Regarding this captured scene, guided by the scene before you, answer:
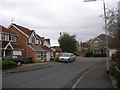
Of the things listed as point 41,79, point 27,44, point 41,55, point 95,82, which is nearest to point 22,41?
point 27,44

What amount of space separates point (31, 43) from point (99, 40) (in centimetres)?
3425

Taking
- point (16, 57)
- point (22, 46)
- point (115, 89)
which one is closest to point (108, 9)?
point (115, 89)

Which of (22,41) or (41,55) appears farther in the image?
(41,55)

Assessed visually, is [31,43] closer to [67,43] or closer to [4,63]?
[4,63]

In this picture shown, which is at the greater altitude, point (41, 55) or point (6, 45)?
point (6, 45)

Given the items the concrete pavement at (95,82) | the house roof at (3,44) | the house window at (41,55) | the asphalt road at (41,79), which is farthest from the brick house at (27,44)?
the concrete pavement at (95,82)

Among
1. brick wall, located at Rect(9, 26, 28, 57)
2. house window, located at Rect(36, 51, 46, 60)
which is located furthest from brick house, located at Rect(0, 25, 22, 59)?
house window, located at Rect(36, 51, 46, 60)

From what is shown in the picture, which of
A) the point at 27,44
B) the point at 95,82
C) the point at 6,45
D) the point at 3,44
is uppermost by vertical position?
the point at 27,44

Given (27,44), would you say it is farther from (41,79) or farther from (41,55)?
A: (41,79)

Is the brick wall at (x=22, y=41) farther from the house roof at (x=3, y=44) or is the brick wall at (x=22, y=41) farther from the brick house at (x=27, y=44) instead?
the house roof at (x=3, y=44)

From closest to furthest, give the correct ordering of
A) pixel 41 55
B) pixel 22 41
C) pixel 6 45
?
pixel 6 45
pixel 22 41
pixel 41 55

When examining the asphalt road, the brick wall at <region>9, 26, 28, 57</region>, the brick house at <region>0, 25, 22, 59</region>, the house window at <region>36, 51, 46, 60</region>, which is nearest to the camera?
the asphalt road

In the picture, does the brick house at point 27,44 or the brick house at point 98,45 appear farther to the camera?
the brick house at point 98,45

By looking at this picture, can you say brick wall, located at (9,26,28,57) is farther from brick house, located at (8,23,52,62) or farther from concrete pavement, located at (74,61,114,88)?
concrete pavement, located at (74,61,114,88)
